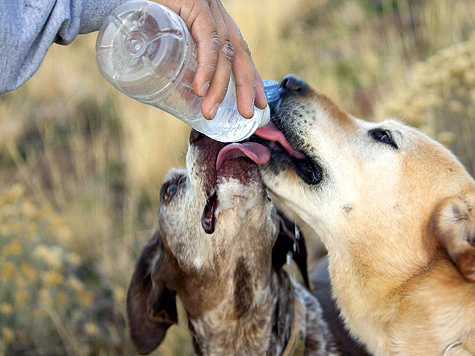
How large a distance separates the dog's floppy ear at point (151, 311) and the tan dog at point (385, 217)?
3.00 ft

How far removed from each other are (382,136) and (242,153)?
0.70 m

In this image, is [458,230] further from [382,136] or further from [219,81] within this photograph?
[219,81]

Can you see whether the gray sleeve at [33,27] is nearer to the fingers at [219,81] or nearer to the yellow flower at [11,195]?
the fingers at [219,81]

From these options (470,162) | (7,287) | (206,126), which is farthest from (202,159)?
(470,162)

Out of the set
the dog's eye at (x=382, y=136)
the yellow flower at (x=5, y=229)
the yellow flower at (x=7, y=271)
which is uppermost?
the dog's eye at (x=382, y=136)

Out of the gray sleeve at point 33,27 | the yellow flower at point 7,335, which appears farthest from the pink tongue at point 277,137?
the yellow flower at point 7,335

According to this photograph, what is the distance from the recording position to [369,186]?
2.35m

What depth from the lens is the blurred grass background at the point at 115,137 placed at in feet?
12.8

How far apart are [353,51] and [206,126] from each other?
634 cm

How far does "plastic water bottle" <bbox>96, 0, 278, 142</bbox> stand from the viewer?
188cm

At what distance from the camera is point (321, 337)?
3.02 m

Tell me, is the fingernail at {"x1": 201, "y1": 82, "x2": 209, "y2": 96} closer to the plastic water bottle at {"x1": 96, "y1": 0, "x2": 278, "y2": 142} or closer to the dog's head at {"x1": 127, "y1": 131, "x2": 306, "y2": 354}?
the plastic water bottle at {"x1": 96, "y1": 0, "x2": 278, "y2": 142}

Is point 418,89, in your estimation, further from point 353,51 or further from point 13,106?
point 13,106

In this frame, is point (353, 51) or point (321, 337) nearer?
point (321, 337)
